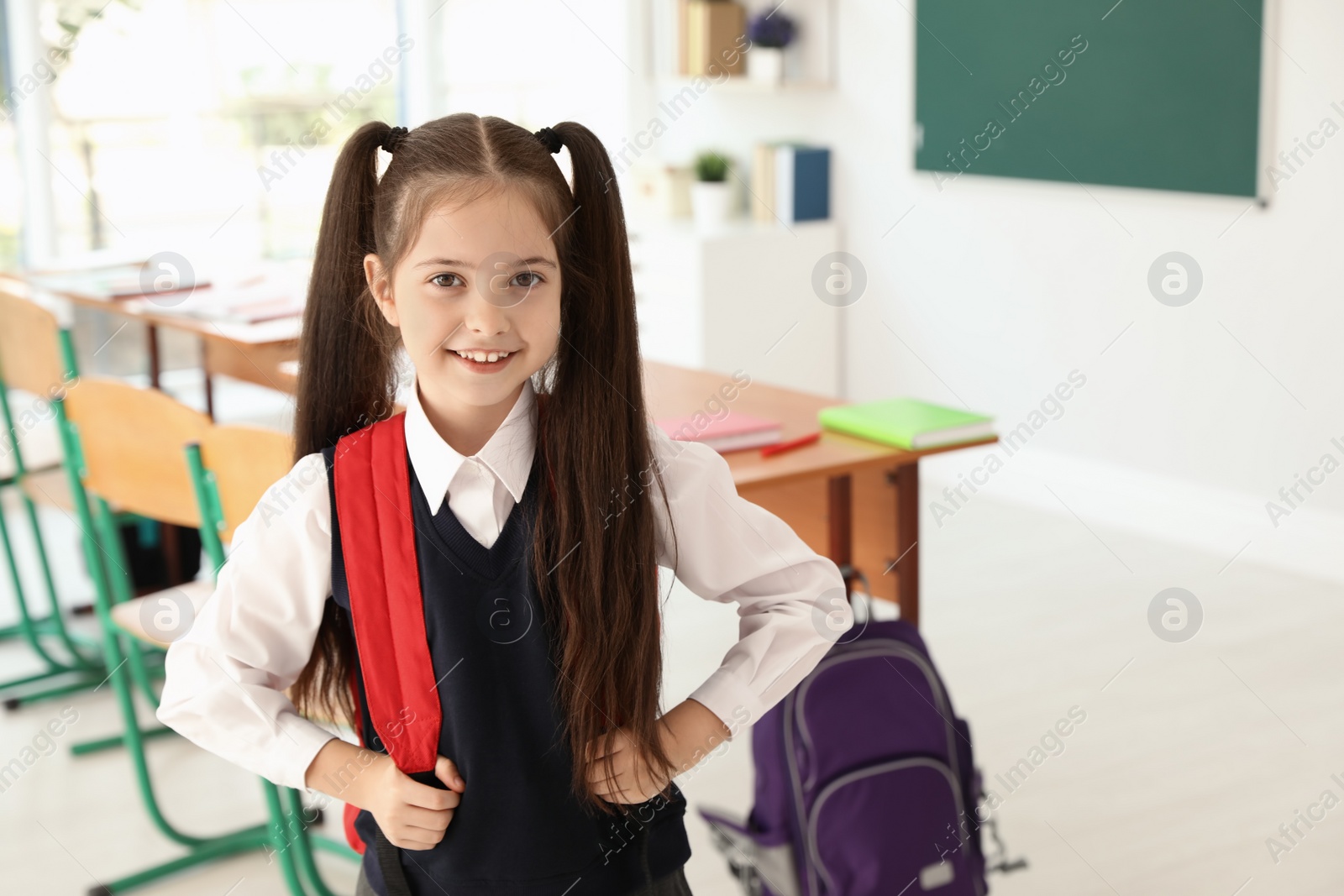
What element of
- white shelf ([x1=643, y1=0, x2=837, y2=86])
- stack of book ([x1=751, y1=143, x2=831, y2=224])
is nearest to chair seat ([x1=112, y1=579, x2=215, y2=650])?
stack of book ([x1=751, y1=143, x2=831, y2=224])

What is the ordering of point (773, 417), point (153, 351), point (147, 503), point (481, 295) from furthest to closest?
point (153, 351) < point (773, 417) < point (147, 503) < point (481, 295)

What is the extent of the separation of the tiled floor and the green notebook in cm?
74

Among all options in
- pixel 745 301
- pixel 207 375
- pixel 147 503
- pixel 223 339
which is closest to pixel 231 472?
pixel 147 503

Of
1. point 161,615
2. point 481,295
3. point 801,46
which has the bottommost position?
point 161,615

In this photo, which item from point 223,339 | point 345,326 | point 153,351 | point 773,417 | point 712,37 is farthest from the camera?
point 712,37

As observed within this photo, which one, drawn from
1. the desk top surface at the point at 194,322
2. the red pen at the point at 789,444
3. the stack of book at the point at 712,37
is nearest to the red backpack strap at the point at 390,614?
the red pen at the point at 789,444

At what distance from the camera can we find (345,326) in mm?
1220

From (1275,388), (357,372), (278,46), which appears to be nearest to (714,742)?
(357,372)

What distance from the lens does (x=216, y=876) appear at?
234 cm

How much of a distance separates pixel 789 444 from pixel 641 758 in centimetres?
109

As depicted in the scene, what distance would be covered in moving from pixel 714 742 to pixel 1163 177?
319cm

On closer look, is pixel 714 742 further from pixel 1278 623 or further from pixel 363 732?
pixel 1278 623

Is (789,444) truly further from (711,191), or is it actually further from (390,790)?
(711,191)

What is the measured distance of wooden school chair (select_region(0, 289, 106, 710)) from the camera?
2.83m
